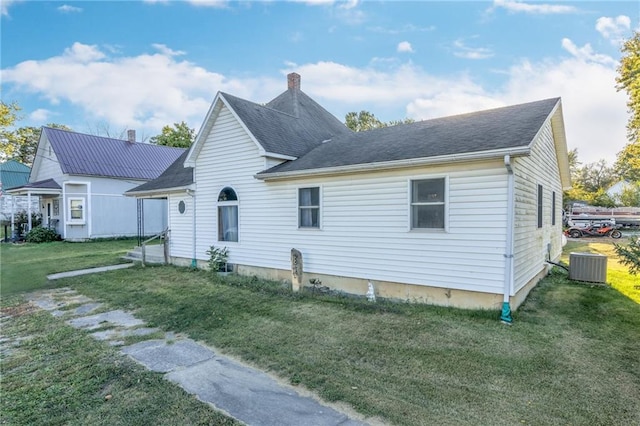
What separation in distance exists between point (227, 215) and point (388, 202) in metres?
5.57

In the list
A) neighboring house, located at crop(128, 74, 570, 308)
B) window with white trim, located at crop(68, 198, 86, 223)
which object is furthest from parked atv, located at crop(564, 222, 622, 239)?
window with white trim, located at crop(68, 198, 86, 223)

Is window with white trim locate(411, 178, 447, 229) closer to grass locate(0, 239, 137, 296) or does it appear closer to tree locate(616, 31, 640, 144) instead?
grass locate(0, 239, 137, 296)

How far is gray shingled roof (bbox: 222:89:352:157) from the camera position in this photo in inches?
392

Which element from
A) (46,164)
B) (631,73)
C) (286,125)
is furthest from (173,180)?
(631,73)

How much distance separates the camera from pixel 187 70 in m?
19.1

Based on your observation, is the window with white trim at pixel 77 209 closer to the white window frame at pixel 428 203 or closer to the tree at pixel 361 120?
the white window frame at pixel 428 203

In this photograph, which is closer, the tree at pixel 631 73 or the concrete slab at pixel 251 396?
the concrete slab at pixel 251 396

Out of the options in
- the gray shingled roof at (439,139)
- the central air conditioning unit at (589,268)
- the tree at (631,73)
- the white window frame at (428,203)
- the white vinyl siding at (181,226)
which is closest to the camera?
the gray shingled roof at (439,139)

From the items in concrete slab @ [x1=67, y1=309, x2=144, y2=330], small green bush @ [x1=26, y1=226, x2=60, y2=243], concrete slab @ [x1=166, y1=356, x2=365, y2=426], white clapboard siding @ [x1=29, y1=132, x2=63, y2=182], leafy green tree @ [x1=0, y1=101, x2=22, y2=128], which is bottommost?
concrete slab @ [x1=67, y1=309, x2=144, y2=330]

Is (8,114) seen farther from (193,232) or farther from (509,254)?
(509,254)

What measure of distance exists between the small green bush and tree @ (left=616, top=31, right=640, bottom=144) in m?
33.2

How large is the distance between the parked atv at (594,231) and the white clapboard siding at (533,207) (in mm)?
19346

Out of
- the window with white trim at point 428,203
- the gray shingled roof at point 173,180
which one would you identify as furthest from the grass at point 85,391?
the gray shingled roof at point 173,180

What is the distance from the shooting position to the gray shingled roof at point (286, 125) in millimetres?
9969
